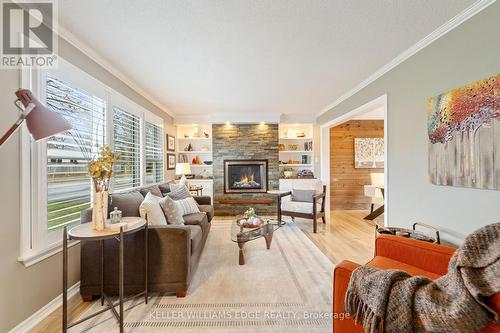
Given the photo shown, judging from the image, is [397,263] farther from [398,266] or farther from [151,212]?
[151,212]

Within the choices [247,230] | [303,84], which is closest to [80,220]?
[247,230]

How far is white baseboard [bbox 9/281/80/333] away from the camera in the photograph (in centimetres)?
162

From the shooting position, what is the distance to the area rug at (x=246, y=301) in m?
1.71

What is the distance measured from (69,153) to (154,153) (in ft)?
7.33

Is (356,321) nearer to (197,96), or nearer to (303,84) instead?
(303,84)

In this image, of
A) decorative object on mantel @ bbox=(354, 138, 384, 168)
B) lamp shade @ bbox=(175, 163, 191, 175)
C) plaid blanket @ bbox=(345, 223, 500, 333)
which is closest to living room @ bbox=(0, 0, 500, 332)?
plaid blanket @ bbox=(345, 223, 500, 333)

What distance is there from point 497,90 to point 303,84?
7.32 feet

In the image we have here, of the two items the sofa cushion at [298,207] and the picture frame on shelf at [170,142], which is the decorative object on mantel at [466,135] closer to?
the sofa cushion at [298,207]

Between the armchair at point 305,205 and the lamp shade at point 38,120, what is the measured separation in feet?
12.3

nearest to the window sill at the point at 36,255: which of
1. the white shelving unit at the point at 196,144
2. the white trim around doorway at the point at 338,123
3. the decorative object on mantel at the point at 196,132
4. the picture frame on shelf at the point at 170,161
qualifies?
the picture frame on shelf at the point at 170,161

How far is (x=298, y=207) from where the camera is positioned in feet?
14.2

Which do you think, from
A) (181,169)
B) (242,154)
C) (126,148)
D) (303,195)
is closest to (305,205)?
(303,195)

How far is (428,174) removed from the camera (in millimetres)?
2281

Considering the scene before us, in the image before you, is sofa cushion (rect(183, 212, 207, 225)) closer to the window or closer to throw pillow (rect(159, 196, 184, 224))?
throw pillow (rect(159, 196, 184, 224))
